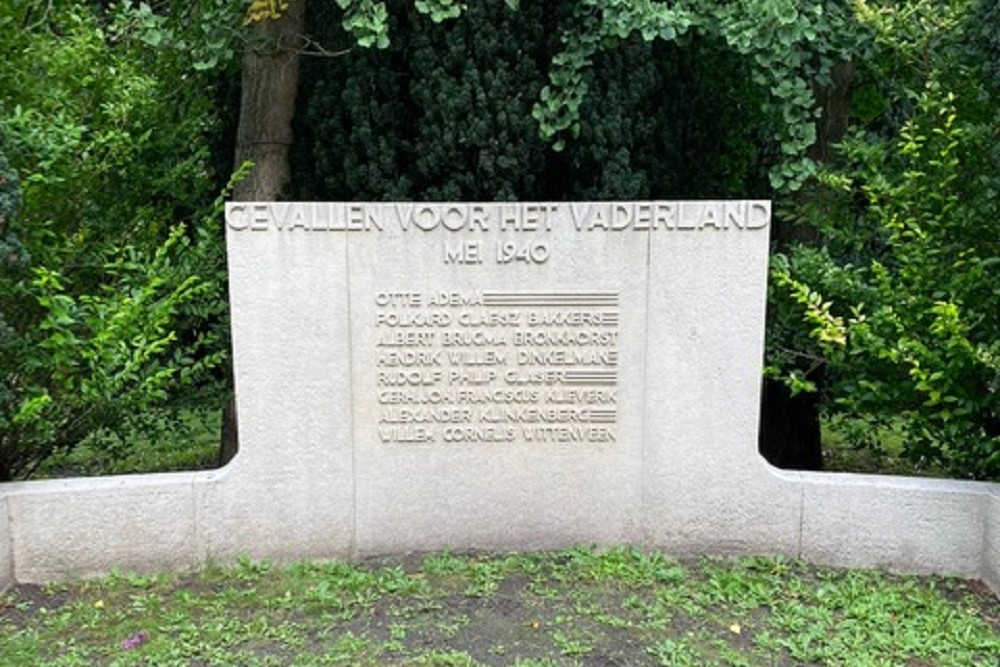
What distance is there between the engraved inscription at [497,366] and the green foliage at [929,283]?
101 centimetres

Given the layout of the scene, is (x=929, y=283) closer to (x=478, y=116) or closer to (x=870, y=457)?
(x=478, y=116)

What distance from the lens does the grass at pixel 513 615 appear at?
347cm

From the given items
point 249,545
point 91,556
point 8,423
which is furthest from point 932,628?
point 8,423

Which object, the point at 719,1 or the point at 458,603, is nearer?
the point at 458,603

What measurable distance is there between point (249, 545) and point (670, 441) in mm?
2122

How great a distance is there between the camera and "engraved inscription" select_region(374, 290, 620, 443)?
4.27 m

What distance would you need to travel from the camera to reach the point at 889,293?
172 inches

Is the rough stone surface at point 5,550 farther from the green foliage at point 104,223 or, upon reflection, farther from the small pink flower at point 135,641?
the small pink flower at point 135,641

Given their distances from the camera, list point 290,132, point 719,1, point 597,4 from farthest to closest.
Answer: point 290,132
point 719,1
point 597,4

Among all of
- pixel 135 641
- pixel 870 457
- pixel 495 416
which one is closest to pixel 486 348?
pixel 495 416

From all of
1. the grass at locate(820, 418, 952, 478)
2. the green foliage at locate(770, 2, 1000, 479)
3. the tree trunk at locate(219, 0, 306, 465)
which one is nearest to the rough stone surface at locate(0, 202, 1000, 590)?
the green foliage at locate(770, 2, 1000, 479)

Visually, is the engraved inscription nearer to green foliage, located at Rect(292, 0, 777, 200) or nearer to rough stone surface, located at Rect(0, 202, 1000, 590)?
rough stone surface, located at Rect(0, 202, 1000, 590)

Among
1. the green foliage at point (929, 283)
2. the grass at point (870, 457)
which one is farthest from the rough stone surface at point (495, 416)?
the grass at point (870, 457)

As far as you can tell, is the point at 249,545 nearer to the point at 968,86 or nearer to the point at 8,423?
the point at 8,423
